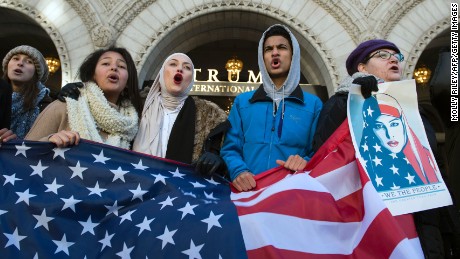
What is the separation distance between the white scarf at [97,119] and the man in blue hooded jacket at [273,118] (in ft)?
3.25

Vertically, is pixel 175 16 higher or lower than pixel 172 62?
higher

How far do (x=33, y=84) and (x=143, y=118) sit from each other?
1.81 m

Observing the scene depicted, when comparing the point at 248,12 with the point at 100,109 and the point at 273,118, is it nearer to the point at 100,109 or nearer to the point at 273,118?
the point at 273,118

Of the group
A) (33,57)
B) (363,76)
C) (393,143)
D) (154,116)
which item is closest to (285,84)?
(363,76)

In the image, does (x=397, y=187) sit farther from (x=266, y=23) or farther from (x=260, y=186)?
(x=266, y=23)

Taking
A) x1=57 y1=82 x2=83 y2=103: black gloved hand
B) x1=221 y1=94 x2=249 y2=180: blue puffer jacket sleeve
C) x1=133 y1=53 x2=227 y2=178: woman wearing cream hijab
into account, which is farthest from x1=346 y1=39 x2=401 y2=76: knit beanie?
x1=57 y1=82 x2=83 y2=103: black gloved hand

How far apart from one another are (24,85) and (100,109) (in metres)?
1.71

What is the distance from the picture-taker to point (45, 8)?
1223cm

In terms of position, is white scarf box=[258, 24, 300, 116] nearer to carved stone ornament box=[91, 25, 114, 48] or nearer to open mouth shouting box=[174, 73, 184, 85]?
open mouth shouting box=[174, 73, 184, 85]

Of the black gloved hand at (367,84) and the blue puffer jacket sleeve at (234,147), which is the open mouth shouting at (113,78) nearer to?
the blue puffer jacket sleeve at (234,147)

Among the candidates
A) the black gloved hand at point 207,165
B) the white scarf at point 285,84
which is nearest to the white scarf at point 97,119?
the black gloved hand at point 207,165

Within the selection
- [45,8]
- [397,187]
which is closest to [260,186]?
[397,187]

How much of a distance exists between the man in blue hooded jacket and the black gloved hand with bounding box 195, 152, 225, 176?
155 mm

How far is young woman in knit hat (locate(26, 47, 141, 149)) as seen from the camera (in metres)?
3.80
